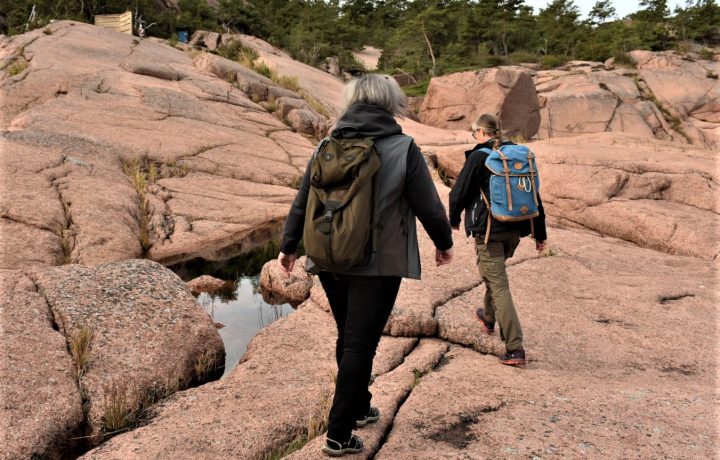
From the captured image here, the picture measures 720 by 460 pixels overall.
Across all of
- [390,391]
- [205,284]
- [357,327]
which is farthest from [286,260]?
[205,284]

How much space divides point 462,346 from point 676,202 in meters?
7.10

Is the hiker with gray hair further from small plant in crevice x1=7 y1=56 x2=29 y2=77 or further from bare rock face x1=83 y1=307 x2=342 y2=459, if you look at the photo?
small plant in crevice x1=7 y1=56 x2=29 y2=77

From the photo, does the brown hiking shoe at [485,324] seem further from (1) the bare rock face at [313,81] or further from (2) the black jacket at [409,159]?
(1) the bare rock face at [313,81]

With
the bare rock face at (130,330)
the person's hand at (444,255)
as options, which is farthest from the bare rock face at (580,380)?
the bare rock face at (130,330)

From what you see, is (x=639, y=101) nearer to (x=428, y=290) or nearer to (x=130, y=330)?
(x=428, y=290)

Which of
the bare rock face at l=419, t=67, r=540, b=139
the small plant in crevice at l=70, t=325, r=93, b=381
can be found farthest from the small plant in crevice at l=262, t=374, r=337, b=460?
the bare rock face at l=419, t=67, r=540, b=139

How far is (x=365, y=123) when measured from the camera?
270 centimetres

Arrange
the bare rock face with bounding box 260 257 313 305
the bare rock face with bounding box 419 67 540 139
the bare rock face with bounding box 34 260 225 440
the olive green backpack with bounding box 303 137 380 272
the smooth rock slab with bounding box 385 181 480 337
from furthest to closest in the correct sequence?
the bare rock face with bounding box 419 67 540 139
the bare rock face with bounding box 260 257 313 305
the smooth rock slab with bounding box 385 181 480 337
the bare rock face with bounding box 34 260 225 440
the olive green backpack with bounding box 303 137 380 272

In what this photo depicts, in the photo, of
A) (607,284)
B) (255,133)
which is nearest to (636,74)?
(255,133)

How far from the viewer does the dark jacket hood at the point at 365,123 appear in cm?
270

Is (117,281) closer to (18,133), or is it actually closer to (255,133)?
(18,133)

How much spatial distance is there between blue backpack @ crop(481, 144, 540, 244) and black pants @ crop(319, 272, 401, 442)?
5.18 ft

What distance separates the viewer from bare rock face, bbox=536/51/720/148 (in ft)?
81.4

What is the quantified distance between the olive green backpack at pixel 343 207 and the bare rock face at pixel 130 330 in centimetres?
204
